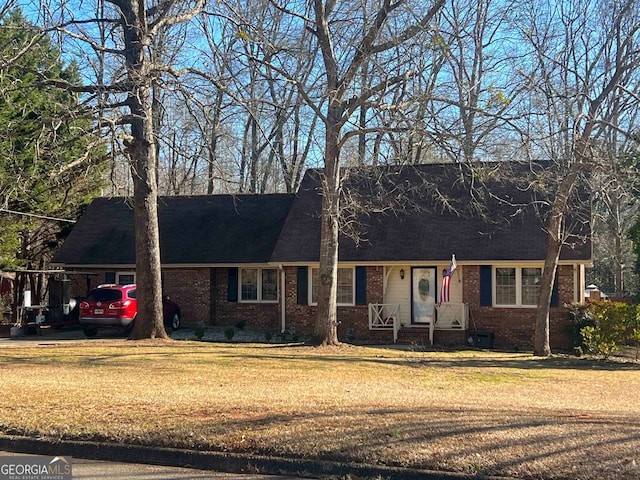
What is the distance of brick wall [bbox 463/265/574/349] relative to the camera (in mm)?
23328

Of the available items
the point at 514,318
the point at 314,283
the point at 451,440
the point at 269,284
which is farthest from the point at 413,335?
the point at 451,440

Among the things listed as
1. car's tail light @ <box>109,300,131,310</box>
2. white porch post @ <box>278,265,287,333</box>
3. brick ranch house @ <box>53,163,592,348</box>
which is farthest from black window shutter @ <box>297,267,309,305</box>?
car's tail light @ <box>109,300,131,310</box>

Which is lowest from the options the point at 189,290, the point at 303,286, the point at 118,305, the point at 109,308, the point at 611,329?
the point at 611,329

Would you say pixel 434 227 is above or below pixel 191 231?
below

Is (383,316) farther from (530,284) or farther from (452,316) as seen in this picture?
(530,284)

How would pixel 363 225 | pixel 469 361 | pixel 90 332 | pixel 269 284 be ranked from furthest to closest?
1. pixel 269 284
2. pixel 363 225
3. pixel 90 332
4. pixel 469 361

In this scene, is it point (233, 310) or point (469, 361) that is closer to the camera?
point (469, 361)

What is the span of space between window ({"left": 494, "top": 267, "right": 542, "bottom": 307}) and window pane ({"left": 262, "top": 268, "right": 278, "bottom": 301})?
Result: 8227 mm

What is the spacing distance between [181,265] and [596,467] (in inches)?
872

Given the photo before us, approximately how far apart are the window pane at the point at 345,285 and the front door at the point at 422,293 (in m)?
2.18

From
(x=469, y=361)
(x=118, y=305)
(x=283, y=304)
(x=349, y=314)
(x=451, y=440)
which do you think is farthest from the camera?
(x=283, y=304)

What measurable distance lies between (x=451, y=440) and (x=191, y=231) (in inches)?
897

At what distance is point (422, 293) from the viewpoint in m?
25.1

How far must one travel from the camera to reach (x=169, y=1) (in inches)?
765
